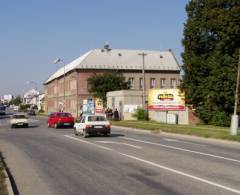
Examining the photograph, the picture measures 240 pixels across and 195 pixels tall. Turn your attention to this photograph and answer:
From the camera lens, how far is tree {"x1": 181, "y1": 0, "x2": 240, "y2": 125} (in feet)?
149

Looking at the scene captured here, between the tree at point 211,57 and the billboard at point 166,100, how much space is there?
14.6 feet

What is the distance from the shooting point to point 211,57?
4719 centimetres

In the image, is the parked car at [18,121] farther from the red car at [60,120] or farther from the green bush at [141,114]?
the green bush at [141,114]

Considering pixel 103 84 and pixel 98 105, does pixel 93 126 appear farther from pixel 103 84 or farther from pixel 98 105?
pixel 103 84

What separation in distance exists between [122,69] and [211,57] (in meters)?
55.5

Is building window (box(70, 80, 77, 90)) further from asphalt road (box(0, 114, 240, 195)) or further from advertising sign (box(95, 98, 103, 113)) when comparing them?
asphalt road (box(0, 114, 240, 195))

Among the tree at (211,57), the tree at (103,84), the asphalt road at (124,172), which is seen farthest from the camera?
the tree at (103,84)

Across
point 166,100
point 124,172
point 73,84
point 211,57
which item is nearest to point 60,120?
point 166,100

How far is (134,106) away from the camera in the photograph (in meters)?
62.8

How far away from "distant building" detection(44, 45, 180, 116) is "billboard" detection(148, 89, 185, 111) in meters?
38.4

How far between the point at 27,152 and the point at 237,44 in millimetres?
29819

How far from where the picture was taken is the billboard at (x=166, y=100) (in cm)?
5516

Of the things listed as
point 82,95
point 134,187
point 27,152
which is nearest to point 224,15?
point 27,152

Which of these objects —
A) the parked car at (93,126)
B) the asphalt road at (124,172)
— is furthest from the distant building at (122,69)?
the asphalt road at (124,172)
